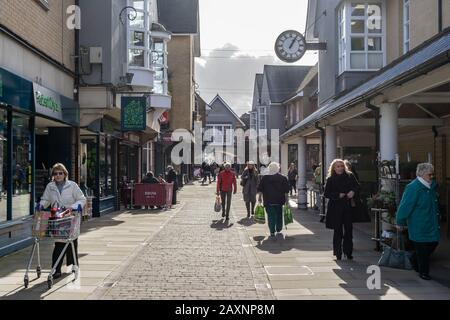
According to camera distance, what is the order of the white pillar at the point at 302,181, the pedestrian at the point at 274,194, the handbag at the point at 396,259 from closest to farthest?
the handbag at the point at 396,259, the pedestrian at the point at 274,194, the white pillar at the point at 302,181

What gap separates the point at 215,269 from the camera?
27.3 feet

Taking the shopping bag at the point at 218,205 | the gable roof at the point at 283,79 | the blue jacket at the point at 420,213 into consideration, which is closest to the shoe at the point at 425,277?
the blue jacket at the point at 420,213

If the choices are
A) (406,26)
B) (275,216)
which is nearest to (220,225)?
(275,216)

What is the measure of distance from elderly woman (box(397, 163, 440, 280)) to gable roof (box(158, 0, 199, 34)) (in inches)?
1207

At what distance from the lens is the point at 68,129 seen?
14.3m

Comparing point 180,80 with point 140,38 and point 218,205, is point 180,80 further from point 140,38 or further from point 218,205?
point 218,205

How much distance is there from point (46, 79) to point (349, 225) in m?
7.11

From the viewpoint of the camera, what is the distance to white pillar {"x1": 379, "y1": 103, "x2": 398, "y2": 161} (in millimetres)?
10281

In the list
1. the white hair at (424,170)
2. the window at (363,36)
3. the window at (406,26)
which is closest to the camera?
the white hair at (424,170)

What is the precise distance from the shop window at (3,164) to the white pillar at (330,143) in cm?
901

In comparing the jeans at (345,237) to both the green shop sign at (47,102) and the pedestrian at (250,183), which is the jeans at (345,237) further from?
the pedestrian at (250,183)

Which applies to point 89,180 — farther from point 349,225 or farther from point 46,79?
point 349,225

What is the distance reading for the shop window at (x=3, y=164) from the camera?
32.6 feet

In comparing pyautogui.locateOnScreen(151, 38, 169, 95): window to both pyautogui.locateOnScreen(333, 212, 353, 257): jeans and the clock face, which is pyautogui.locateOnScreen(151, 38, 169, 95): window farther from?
pyautogui.locateOnScreen(333, 212, 353, 257): jeans
